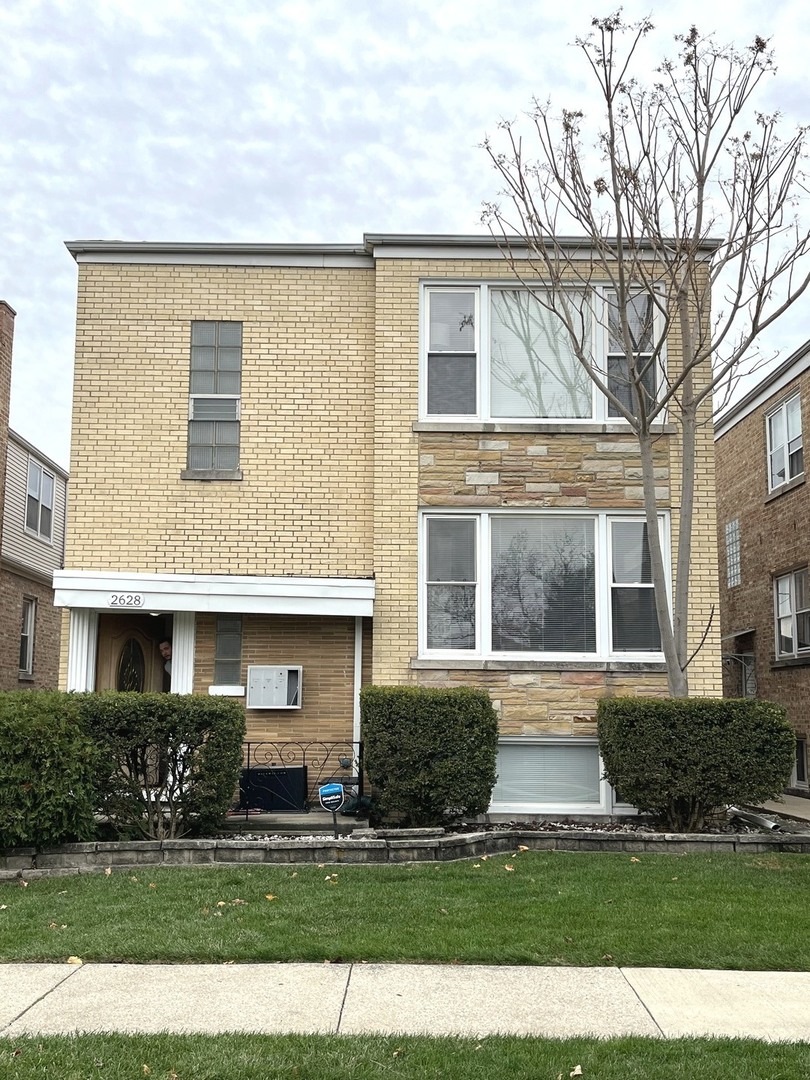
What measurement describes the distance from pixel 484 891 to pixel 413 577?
4.80 meters

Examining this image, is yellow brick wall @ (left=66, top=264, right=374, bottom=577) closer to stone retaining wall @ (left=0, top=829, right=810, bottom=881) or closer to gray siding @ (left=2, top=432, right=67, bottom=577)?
stone retaining wall @ (left=0, top=829, right=810, bottom=881)

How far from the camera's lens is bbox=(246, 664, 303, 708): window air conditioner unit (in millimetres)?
11953

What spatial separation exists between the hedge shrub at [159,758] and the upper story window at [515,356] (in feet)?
15.8

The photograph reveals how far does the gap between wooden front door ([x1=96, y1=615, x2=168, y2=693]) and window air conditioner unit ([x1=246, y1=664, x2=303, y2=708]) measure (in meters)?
1.28

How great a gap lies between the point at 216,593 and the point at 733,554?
1282 centimetres

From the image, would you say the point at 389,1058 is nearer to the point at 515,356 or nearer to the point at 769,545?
the point at 515,356

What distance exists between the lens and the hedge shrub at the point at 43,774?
857cm

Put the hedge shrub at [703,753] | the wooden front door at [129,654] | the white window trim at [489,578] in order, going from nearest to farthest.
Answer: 1. the hedge shrub at [703,753]
2. the white window trim at [489,578]
3. the wooden front door at [129,654]

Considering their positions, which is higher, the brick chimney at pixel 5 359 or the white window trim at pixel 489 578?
the brick chimney at pixel 5 359

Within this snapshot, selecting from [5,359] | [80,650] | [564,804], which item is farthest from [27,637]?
[564,804]

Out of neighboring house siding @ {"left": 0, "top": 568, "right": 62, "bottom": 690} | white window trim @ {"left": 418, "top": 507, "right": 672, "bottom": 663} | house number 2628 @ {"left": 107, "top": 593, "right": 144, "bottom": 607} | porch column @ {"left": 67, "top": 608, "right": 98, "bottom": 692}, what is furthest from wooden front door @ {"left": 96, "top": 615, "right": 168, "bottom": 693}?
neighboring house siding @ {"left": 0, "top": 568, "right": 62, "bottom": 690}

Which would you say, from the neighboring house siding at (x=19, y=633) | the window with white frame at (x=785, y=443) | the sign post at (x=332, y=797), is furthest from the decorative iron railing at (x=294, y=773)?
the window with white frame at (x=785, y=443)

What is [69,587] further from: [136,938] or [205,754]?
[136,938]

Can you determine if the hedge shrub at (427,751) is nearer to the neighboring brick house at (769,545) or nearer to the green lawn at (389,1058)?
the green lawn at (389,1058)
